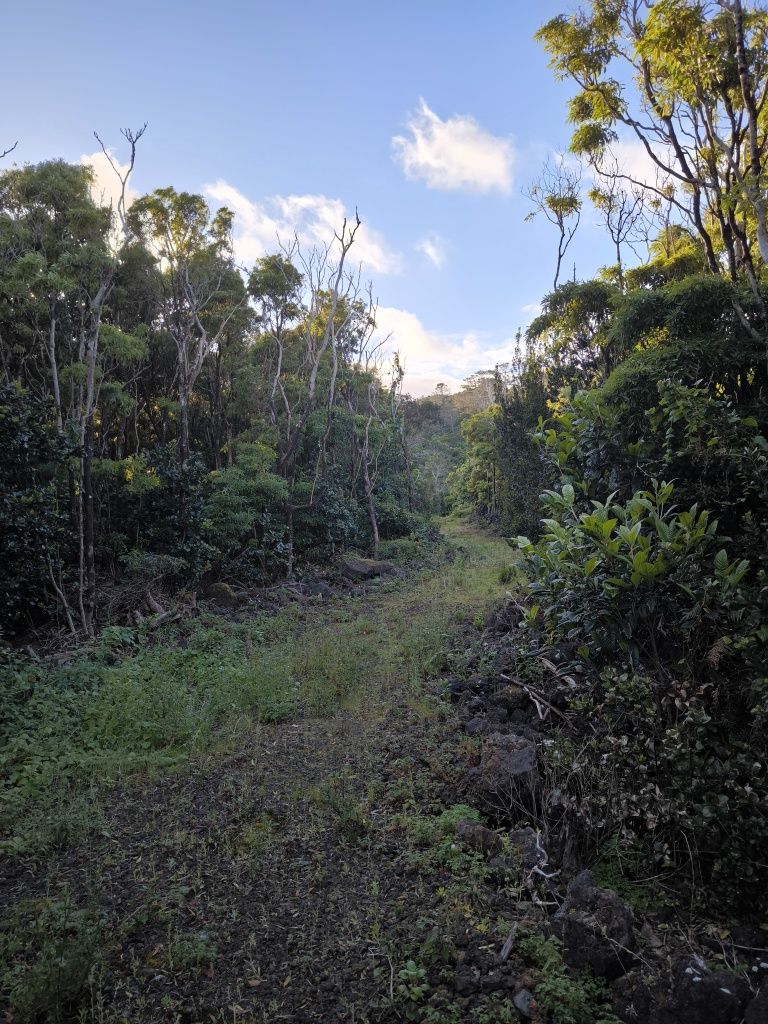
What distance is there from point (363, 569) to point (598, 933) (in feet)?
36.4

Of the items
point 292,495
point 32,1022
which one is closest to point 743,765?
point 32,1022

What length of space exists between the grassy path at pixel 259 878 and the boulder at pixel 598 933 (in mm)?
448

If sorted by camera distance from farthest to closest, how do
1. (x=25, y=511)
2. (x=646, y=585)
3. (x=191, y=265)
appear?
(x=191, y=265) → (x=25, y=511) → (x=646, y=585)

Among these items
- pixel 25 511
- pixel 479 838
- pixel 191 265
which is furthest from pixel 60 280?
pixel 479 838

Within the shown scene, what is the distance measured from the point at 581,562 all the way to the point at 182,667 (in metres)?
5.08

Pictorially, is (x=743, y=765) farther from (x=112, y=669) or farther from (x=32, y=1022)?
(x=112, y=669)

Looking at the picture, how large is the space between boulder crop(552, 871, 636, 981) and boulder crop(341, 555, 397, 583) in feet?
34.6

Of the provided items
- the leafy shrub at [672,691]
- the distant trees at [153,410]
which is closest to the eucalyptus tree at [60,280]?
the distant trees at [153,410]

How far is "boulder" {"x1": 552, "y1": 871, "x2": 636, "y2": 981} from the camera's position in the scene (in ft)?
7.21

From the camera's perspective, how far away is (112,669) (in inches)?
251

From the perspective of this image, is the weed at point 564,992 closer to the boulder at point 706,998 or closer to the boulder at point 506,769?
the boulder at point 706,998

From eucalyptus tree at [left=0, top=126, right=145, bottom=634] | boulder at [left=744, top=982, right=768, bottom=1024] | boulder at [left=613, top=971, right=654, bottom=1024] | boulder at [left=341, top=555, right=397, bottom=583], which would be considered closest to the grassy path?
boulder at [left=613, top=971, right=654, bottom=1024]

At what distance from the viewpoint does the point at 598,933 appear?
2.23m

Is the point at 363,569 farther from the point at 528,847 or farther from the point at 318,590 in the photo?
the point at 528,847
